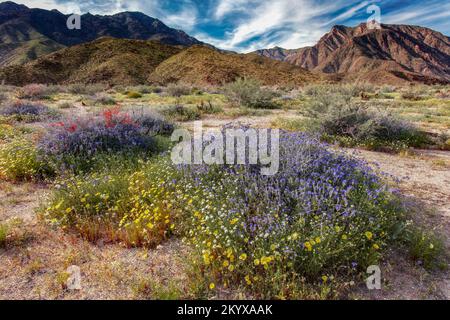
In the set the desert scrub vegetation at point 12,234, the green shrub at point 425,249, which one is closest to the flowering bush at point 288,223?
the green shrub at point 425,249

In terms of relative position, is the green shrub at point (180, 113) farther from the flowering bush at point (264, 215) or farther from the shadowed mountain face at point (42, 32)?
the shadowed mountain face at point (42, 32)

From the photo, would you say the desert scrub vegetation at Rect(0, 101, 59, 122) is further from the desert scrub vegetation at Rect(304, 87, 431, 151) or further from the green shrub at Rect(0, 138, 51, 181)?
the desert scrub vegetation at Rect(304, 87, 431, 151)

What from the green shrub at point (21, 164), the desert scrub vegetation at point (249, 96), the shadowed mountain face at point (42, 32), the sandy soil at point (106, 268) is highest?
the shadowed mountain face at point (42, 32)

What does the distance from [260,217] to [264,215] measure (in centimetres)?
5

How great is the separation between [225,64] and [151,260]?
50.3m

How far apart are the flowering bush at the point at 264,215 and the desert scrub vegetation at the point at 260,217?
12 millimetres

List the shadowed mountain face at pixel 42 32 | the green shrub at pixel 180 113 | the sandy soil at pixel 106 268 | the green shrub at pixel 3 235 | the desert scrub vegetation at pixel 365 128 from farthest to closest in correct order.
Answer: the shadowed mountain face at pixel 42 32 < the green shrub at pixel 180 113 < the desert scrub vegetation at pixel 365 128 < the green shrub at pixel 3 235 < the sandy soil at pixel 106 268

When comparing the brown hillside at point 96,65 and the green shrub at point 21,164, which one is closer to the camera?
the green shrub at point 21,164

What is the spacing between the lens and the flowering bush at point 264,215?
2.58 m

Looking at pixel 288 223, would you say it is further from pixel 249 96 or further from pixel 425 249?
pixel 249 96

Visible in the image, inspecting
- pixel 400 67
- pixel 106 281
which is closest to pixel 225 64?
pixel 106 281

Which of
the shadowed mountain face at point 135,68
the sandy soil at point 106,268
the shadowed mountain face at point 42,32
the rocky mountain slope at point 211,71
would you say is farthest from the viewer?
the shadowed mountain face at point 42,32

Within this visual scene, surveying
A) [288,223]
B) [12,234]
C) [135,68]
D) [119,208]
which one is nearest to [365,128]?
[288,223]
